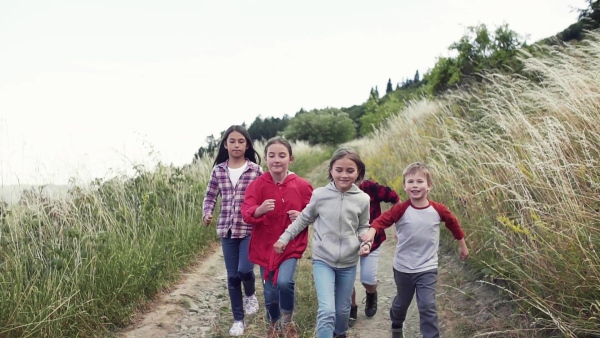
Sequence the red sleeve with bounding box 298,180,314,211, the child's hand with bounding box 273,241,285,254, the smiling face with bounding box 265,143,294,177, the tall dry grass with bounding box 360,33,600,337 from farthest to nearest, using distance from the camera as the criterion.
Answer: the red sleeve with bounding box 298,180,314,211 < the smiling face with bounding box 265,143,294,177 < the child's hand with bounding box 273,241,285,254 < the tall dry grass with bounding box 360,33,600,337

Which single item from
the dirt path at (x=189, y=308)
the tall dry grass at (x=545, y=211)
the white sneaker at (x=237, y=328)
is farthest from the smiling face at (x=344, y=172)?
the dirt path at (x=189, y=308)

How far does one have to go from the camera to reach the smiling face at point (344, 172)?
3.63 metres

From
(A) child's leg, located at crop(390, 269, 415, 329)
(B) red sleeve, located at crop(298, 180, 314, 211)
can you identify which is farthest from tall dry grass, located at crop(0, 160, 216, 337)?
(A) child's leg, located at crop(390, 269, 415, 329)

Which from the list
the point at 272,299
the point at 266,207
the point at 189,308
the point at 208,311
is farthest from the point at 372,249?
the point at 189,308

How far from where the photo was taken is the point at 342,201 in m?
3.66

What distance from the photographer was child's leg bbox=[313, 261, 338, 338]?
3.41 metres

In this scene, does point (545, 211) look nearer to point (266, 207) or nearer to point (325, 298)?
point (325, 298)

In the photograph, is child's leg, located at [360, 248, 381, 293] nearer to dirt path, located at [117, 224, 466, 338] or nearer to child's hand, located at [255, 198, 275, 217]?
dirt path, located at [117, 224, 466, 338]

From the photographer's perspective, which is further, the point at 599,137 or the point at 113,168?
the point at 113,168

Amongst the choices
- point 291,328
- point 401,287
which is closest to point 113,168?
point 291,328

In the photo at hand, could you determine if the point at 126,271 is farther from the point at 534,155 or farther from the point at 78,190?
the point at 534,155

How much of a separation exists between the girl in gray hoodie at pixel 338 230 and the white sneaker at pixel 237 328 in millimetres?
925

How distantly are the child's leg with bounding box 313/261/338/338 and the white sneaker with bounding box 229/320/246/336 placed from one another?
1.03 meters

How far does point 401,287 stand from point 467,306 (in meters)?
0.96
